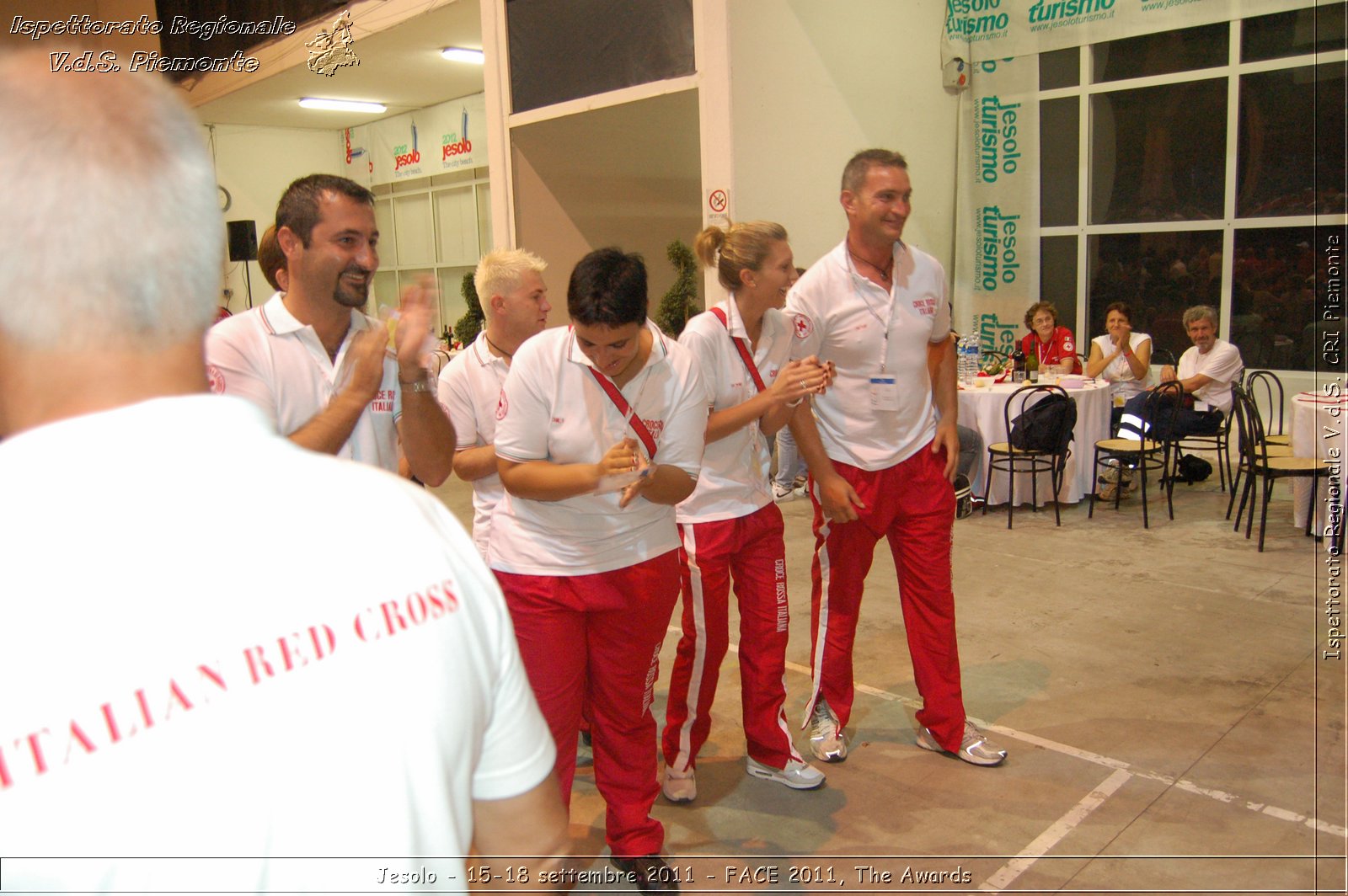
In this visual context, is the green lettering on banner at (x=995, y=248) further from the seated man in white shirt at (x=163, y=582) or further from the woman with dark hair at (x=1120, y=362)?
the seated man in white shirt at (x=163, y=582)

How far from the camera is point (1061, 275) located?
9273mm

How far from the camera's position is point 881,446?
3283mm

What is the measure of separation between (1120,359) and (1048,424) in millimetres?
1634

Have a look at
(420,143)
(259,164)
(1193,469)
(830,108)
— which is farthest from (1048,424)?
(259,164)

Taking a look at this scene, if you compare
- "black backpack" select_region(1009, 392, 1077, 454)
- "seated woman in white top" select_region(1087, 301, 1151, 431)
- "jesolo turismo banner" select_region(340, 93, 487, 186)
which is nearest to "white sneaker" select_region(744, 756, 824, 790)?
"black backpack" select_region(1009, 392, 1077, 454)

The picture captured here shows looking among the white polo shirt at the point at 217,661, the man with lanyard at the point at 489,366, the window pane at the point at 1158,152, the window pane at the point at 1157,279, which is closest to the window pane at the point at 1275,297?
the window pane at the point at 1157,279

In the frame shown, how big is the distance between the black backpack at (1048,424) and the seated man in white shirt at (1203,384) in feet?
2.69

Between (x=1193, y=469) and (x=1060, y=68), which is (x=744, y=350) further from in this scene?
(x=1060, y=68)

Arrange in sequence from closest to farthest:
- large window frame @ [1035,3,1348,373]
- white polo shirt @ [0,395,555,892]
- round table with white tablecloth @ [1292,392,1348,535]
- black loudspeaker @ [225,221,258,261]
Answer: white polo shirt @ [0,395,555,892] → round table with white tablecloth @ [1292,392,1348,535] → large window frame @ [1035,3,1348,373] → black loudspeaker @ [225,221,258,261]

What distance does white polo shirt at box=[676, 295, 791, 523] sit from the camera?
305 cm

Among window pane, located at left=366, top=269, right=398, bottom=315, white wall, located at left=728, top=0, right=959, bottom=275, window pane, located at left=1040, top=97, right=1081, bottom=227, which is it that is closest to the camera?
white wall, located at left=728, top=0, right=959, bottom=275

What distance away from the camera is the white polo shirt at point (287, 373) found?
2.18 metres

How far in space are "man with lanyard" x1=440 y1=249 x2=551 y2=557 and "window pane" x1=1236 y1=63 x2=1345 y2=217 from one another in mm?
7138

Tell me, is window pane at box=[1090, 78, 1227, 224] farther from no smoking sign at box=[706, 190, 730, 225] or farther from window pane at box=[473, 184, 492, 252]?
window pane at box=[473, 184, 492, 252]
